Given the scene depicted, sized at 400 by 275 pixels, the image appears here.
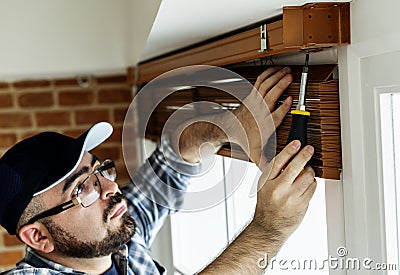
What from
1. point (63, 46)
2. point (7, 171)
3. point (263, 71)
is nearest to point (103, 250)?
point (7, 171)

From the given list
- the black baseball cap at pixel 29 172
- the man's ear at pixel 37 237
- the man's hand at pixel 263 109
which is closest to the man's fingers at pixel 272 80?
the man's hand at pixel 263 109

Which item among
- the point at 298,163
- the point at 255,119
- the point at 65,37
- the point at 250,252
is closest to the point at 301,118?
the point at 298,163

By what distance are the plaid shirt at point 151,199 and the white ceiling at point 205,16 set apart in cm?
41

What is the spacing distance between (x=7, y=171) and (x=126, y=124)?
958mm

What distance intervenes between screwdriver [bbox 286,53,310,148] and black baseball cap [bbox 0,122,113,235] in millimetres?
602

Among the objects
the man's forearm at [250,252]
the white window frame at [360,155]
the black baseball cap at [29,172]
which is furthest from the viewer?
the black baseball cap at [29,172]

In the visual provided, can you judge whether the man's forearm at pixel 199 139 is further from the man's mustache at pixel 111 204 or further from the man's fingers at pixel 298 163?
the man's fingers at pixel 298 163

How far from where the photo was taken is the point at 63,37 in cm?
228

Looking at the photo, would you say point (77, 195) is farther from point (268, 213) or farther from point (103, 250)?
point (268, 213)

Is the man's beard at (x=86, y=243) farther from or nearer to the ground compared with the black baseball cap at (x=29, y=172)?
nearer to the ground

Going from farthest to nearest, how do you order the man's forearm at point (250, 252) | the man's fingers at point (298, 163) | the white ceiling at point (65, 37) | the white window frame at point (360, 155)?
the white ceiling at point (65, 37)
the man's forearm at point (250, 252)
the man's fingers at point (298, 163)
the white window frame at point (360, 155)

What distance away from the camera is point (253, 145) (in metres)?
1.40

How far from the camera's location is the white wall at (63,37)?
2.23 m

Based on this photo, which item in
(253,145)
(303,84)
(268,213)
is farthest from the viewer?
(253,145)
